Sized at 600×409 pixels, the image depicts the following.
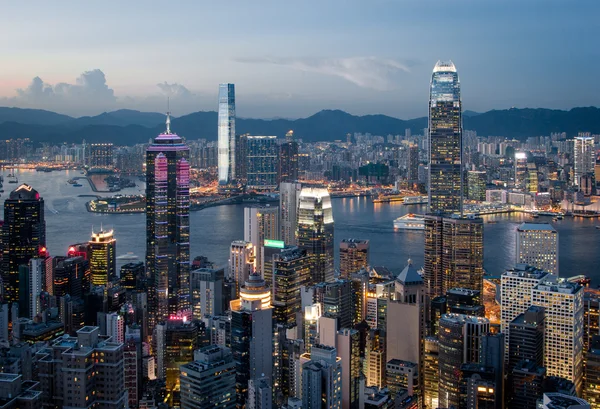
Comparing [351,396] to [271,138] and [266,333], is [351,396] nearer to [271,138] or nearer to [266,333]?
[266,333]

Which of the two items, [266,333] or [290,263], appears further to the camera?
[290,263]

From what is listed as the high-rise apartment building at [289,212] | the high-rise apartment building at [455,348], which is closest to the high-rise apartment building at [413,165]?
the high-rise apartment building at [289,212]

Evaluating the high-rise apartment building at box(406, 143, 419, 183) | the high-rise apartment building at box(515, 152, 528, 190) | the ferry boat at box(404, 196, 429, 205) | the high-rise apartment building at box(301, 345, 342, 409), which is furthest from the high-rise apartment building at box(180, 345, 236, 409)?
the high-rise apartment building at box(406, 143, 419, 183)

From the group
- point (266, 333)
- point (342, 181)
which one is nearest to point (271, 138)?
point (342, 181)

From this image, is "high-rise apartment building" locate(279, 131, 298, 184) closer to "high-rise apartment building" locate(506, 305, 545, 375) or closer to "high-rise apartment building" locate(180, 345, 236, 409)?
"high-rise apartment building" locate(506, 305, 545, 375)

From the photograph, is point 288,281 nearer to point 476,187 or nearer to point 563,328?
point 563,328

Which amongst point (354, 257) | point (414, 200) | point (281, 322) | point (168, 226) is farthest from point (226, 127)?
point (281, 322)
